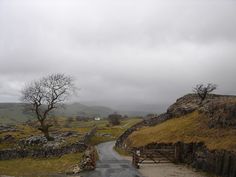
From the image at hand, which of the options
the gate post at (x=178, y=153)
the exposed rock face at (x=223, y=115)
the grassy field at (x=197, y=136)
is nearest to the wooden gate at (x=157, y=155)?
the gate post at (x=178, y=153)

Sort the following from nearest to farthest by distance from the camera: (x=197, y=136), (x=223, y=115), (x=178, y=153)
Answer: (x=223, y=115)
(x=197, y=136)
(x=178, y=153)

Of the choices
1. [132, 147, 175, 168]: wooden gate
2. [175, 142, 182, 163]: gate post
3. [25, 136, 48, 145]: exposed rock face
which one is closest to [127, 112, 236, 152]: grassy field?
[175, 142, 182, 163]: gate post

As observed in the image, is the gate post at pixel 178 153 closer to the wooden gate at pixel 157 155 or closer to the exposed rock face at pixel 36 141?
the wooden gate at pixel 157 155

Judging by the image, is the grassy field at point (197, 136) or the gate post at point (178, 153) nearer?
the grassy field at point (197, 136)

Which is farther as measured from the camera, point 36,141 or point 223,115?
point 36,141

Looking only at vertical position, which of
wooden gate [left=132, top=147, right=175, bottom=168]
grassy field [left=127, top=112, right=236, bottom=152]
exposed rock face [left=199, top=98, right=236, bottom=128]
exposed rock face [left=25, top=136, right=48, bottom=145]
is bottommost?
exposed rock face [left=25, top=136, right=48, bottom=145]

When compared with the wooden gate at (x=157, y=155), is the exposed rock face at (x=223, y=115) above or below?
above

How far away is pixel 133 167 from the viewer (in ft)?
138

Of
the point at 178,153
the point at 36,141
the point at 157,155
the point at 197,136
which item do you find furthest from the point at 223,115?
the point at 36,141

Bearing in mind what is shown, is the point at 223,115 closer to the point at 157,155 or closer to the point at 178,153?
the point at 178,153

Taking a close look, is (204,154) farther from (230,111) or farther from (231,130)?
(230,111)

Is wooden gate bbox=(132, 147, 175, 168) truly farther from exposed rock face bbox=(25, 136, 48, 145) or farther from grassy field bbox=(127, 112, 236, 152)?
exposed rock face bbox=(25, 136, 48, 145)

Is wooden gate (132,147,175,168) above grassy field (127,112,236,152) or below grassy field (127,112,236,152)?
below

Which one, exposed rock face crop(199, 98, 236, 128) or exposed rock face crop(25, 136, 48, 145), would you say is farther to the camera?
exposed rock face crop(25, 136, 48, 145)
